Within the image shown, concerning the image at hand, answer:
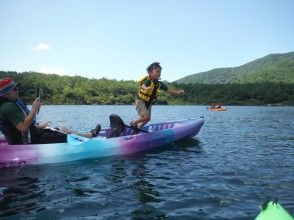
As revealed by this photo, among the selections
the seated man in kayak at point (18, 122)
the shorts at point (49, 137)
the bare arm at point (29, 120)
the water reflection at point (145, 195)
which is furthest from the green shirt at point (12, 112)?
the water reflection at point (145, 195)

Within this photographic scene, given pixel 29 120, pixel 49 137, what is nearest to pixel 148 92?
pixel 49 137

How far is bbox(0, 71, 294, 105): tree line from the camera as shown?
151 m

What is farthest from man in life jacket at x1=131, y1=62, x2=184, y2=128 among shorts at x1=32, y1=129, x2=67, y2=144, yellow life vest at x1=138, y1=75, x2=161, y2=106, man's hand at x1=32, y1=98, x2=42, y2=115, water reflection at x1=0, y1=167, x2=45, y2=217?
man's hand at x1=32, y1=98, x2=42, y2=115

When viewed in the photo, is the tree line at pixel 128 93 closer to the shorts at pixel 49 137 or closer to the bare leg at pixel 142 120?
the bare leg at pixel 142 120

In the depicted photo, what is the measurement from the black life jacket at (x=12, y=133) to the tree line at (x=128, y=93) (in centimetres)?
13309

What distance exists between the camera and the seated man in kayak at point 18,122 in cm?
953

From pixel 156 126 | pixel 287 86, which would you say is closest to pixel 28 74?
pixel 287 86

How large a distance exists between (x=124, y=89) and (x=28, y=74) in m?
54.9

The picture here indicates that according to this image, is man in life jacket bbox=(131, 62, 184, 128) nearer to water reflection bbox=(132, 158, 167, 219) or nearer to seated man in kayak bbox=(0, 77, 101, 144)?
water reflection bbox=(132, 158, 167, 219)

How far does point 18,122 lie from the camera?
9633 millimetres

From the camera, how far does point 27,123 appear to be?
9492 mm

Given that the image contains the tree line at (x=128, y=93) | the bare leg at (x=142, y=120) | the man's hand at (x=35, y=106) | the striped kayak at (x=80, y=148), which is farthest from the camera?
A: the tree line at (x=128, y=93)

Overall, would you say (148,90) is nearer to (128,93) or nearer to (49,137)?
(49,137)

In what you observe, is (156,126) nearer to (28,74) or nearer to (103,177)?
(103,177)
